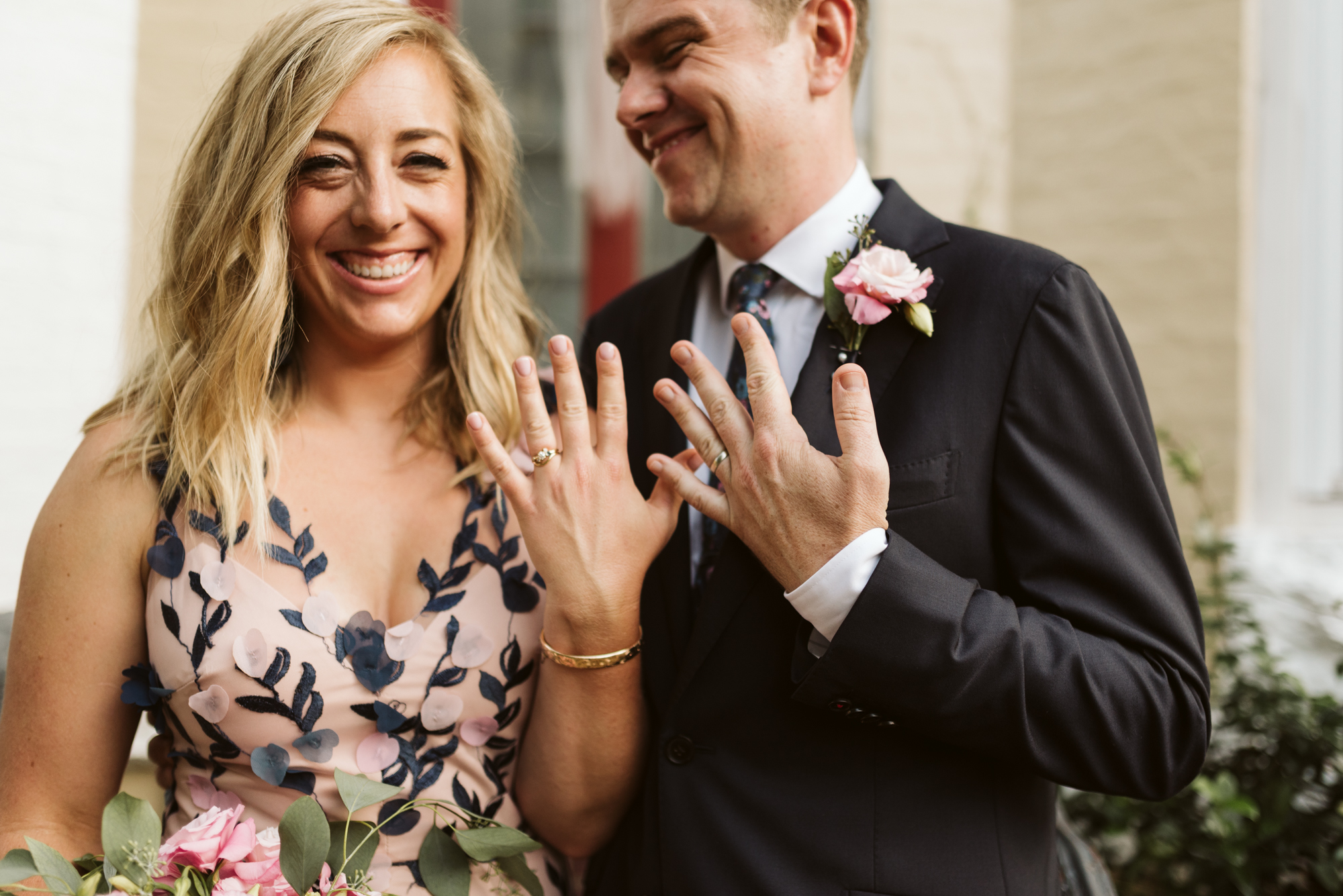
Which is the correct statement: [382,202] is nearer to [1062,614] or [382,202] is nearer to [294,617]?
[294,617]

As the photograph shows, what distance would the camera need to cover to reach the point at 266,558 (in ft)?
5.34

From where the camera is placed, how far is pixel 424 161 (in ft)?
5.65

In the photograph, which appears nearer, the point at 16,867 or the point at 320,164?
the point at 16,867

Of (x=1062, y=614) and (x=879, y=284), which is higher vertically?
(x=879, y=284)

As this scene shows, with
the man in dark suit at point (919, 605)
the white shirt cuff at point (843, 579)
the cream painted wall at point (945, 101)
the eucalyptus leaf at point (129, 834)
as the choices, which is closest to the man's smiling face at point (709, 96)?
the man in dark suit at point (919, 605)

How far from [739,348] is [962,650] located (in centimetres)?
64

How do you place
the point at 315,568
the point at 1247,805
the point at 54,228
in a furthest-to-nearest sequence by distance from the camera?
the point at 54,228
the point at 1247,805
the point at 315,568

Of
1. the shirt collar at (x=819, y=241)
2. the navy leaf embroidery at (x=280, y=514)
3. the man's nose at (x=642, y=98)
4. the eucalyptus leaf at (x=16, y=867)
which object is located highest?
the man's nose at (x=642, y=98)

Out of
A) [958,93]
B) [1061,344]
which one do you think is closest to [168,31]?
[958,93]

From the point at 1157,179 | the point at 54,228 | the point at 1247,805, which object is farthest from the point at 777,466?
the point at 1157,179

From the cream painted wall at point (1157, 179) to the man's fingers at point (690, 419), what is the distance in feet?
9.50

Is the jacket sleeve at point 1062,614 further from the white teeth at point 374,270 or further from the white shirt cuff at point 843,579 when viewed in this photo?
the white teeth at point 374,270

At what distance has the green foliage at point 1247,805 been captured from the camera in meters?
2.70

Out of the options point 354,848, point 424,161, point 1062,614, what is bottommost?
point 354,848
